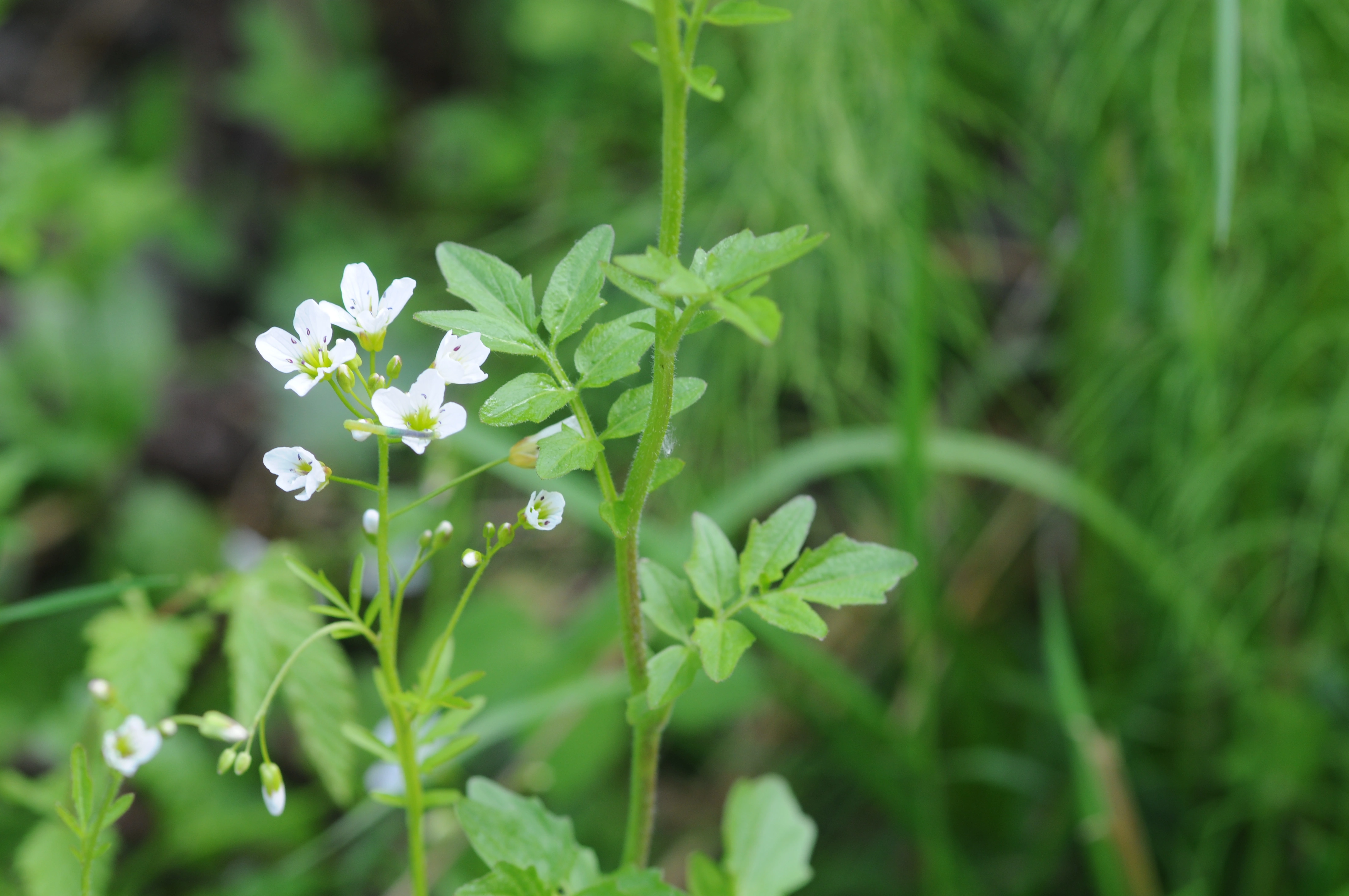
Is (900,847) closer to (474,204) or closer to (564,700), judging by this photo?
(564,700)

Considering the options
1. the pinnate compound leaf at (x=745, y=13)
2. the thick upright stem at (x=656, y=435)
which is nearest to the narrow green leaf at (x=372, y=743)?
the thick upright stem at (x=656, y=435)

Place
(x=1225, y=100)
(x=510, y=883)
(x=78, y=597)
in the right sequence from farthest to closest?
(x=1225, y=100), (x=78, y=597), (x=510, y=883)

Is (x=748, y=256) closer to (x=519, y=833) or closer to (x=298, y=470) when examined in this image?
(x=298, y=470)

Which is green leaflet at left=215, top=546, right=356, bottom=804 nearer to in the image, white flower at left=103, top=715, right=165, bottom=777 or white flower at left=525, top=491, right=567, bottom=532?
white flower at left=103, top=715, right=165, bottom=777

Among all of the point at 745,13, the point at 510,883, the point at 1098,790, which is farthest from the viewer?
the point at 1098,790

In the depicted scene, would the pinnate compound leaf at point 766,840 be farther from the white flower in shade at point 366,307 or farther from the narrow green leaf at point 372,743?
the white flower in shade at point 366,307

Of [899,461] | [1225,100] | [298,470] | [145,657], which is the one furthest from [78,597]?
[1225,100]

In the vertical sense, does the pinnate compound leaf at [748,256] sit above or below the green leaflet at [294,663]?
above

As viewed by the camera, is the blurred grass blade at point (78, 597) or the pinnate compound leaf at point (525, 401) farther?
the blurred grass blade at point (78, 597)
